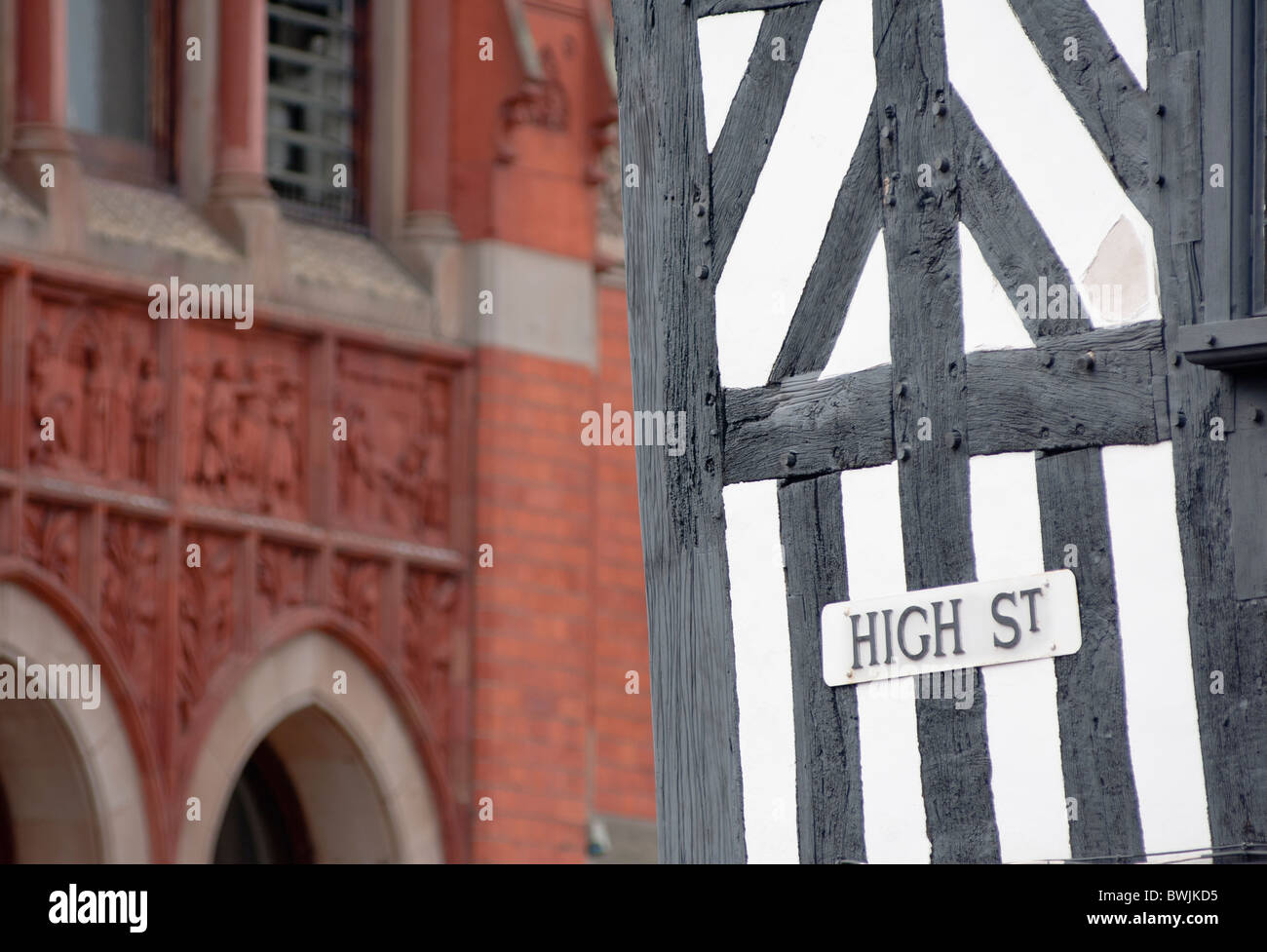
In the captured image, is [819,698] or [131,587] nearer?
[819,698]

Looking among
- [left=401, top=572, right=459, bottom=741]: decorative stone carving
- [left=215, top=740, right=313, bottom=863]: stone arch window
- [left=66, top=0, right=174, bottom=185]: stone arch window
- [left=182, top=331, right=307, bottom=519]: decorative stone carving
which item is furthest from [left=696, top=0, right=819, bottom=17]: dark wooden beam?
[left=215, top=740, right=313, bottom=863]: stone arch window

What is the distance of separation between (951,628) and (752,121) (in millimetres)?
1406

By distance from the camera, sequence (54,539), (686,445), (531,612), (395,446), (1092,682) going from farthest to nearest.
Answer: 1. (531,612)
2. (395,446)
3. (54,539)
4. (686,445)
5. (1092,682)

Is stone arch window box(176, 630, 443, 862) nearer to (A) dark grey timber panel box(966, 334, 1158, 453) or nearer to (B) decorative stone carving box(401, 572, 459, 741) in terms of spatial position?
(B) decorative stone carving box(401, 572, 459, 741)

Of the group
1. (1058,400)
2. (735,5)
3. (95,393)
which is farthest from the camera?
(95,393)

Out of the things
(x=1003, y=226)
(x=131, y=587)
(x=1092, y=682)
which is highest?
(x=131, y=587)

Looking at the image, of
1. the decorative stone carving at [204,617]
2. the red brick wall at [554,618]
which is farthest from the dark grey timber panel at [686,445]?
the red brick wall at [554,618]

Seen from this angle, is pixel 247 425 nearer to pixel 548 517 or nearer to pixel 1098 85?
pixel 548 517

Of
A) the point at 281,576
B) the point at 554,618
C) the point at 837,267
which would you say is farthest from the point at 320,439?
the point at 837,267

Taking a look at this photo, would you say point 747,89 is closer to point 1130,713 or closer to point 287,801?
point 1130,713

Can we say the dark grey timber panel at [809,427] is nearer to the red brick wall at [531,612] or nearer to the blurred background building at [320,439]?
the blurred background building at [320,439]

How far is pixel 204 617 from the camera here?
50.9ft

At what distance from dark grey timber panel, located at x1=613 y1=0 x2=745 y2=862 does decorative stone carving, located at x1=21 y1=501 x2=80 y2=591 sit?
25.7 ft
